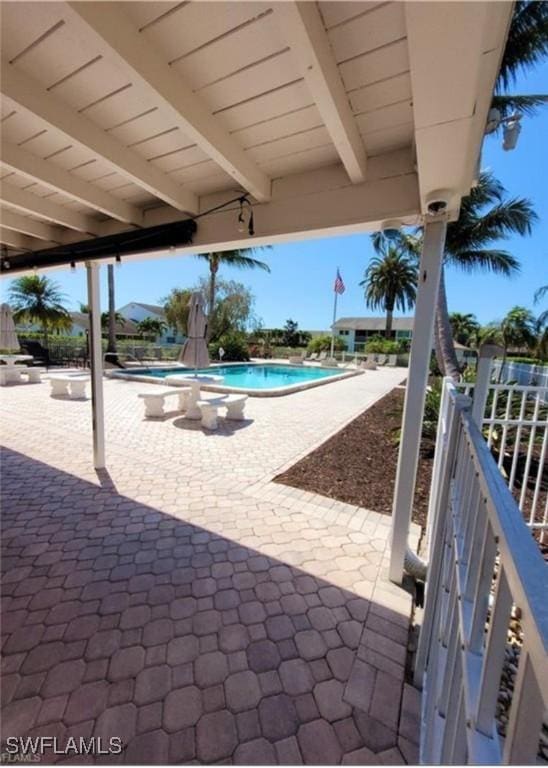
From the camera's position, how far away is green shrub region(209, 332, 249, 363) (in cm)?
2077

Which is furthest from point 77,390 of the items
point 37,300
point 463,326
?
point 463,326

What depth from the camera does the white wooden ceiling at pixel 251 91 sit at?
1215 millimetres

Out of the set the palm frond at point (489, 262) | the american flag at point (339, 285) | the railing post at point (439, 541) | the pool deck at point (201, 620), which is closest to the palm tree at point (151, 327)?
the american flag at point (339, 285)

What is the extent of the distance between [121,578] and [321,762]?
5.39ft

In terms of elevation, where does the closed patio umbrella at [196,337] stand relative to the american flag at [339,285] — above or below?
below

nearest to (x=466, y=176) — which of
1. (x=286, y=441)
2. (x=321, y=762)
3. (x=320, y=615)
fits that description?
(x=320, y=615)

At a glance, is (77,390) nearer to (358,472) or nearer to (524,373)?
(358,472)

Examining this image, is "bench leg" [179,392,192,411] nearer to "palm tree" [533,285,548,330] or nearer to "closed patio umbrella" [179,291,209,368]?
"closed patio umbrella" [179,291,209,368]

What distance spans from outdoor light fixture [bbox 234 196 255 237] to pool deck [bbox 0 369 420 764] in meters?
2.58

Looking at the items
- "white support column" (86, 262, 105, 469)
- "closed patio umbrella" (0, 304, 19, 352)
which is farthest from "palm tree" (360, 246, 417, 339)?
"white support column" (86, 262, 105, 469)

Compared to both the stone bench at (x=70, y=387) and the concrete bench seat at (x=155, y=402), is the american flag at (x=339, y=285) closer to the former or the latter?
the concrete bench seat at (x=155, y=402)

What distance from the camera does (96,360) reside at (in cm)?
413

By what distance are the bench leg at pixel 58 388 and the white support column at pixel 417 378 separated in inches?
325

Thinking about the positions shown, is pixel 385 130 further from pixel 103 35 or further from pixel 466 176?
pixel 103 35
